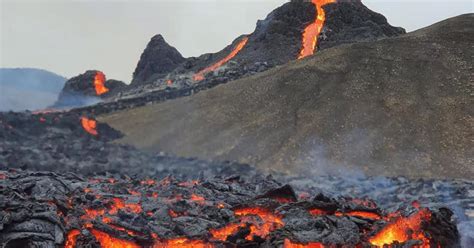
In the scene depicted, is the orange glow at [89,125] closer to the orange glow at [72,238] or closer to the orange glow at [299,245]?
the orange glow at [72,238]

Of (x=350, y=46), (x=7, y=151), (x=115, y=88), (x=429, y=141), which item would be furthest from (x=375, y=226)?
(x=115, y=88)

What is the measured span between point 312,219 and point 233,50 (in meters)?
51.3

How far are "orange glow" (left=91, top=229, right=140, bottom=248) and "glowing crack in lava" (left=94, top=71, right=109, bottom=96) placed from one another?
64.8 metres

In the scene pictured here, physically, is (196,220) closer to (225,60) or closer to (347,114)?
(347,114)

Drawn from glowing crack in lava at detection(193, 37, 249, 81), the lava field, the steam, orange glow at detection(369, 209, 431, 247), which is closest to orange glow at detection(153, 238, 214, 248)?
the lava field

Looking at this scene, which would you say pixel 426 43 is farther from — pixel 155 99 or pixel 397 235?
pixel 397 235

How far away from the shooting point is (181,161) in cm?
2975

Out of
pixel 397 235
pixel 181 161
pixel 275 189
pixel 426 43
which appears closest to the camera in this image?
pixel 397 235

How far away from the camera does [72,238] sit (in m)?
13.0

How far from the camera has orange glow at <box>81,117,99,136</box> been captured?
131 feet

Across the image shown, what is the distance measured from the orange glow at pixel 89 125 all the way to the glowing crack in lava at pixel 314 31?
25.8 metres

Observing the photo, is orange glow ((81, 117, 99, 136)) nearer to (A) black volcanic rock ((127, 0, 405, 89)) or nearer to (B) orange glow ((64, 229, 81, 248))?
(A) black volcanic rock ((127, 0, 405, 89))

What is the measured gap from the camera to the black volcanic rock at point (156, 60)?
254 feet

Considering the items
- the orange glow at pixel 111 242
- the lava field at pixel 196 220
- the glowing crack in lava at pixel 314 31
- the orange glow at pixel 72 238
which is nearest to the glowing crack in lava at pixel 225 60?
the glowing crack in lava at pixel 314 31
